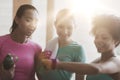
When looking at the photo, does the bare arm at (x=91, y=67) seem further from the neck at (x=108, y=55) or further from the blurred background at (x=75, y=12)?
the blurred background at (x=75, y=12)

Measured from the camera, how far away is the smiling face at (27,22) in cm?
160

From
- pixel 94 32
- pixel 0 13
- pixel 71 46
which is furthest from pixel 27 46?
pixel 0 13

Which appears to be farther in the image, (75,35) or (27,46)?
(75,35)

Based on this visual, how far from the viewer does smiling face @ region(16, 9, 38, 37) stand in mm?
1597

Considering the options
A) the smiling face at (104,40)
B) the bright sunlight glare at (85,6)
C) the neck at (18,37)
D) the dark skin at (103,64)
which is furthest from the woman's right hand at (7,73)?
the bright sunlight glare at (85,6)

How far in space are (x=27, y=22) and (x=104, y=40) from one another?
1.68 feet

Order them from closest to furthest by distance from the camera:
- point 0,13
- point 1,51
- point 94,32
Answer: point 94,32 → point 1,51 → point 0,13

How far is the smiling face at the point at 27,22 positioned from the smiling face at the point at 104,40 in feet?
1.44

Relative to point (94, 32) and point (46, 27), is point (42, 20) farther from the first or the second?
point (94, 32)

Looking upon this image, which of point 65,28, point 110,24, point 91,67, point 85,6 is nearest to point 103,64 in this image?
point 91,67

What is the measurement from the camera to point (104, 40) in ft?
4.36

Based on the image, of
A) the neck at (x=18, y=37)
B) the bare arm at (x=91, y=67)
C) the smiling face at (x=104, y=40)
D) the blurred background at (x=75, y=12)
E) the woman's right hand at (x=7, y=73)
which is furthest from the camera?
the blurred background at (x=75, y=12)

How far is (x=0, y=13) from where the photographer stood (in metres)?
2.32

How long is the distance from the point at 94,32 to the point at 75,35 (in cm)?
123
